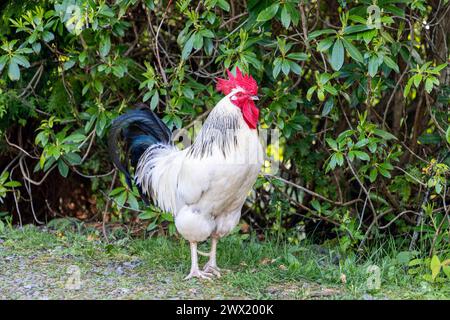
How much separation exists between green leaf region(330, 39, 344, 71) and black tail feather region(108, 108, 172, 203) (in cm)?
153

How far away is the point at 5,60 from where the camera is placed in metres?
5.28

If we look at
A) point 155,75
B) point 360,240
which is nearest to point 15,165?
point 155,75

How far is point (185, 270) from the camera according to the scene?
504 centimetres

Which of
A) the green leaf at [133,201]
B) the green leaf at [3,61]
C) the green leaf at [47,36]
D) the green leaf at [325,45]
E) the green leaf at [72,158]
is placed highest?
the green leaf at [47,36]

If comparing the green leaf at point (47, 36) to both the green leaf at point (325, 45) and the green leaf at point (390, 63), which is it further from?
the green leaf at point (390, 63)

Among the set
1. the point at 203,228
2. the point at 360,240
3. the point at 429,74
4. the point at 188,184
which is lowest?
the point at 360,240

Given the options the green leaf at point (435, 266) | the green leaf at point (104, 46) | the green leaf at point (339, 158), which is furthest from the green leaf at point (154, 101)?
the green leaf at point (435, 266)

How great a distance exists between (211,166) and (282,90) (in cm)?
123

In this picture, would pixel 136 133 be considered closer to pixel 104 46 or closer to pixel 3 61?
pixel 104 46

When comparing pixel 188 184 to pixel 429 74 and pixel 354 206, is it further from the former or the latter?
pixel 354 206

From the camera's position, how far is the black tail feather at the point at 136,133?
5.22 metres

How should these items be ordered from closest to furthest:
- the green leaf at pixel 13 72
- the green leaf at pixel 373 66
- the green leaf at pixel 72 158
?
the green leaf at pixel 373 66, the green leaf at pixel 13 72, the green leaf at pixel 72 158

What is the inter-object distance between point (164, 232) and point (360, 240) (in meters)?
1.72

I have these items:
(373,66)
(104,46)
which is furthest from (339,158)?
(104,46)
